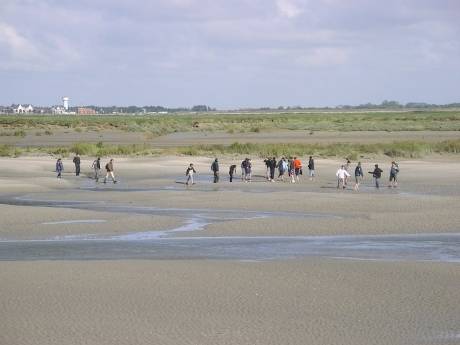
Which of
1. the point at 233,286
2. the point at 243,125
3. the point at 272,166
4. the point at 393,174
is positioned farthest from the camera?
the point at 243,125

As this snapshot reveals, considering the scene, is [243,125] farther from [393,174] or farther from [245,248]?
[245,248]

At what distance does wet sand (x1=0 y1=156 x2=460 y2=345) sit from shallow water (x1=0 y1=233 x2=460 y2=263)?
2.20 ft

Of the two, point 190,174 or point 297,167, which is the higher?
point 297,167

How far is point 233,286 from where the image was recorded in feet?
45.4

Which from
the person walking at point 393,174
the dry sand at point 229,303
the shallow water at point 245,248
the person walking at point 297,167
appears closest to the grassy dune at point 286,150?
the person walking at point 297,167

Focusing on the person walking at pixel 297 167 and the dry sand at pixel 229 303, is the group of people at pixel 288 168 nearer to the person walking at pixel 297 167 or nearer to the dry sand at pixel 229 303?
the person walking at pixel 297 167

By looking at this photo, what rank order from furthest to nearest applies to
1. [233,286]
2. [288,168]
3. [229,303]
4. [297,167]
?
[288,168], [297,167], [233,286], [229,303]

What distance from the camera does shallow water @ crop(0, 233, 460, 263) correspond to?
17.0 metres

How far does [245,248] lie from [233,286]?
14.7 ft

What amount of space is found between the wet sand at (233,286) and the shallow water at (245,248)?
670 millimetres

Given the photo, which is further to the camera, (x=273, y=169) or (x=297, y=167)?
(x=297, y=167)

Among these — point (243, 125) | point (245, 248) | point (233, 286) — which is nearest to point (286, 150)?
point (245, 248)

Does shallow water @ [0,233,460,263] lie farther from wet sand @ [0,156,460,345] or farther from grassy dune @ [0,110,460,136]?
grassy dune @ [0,110,460,136]

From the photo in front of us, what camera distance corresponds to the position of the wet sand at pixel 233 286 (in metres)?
11.0
